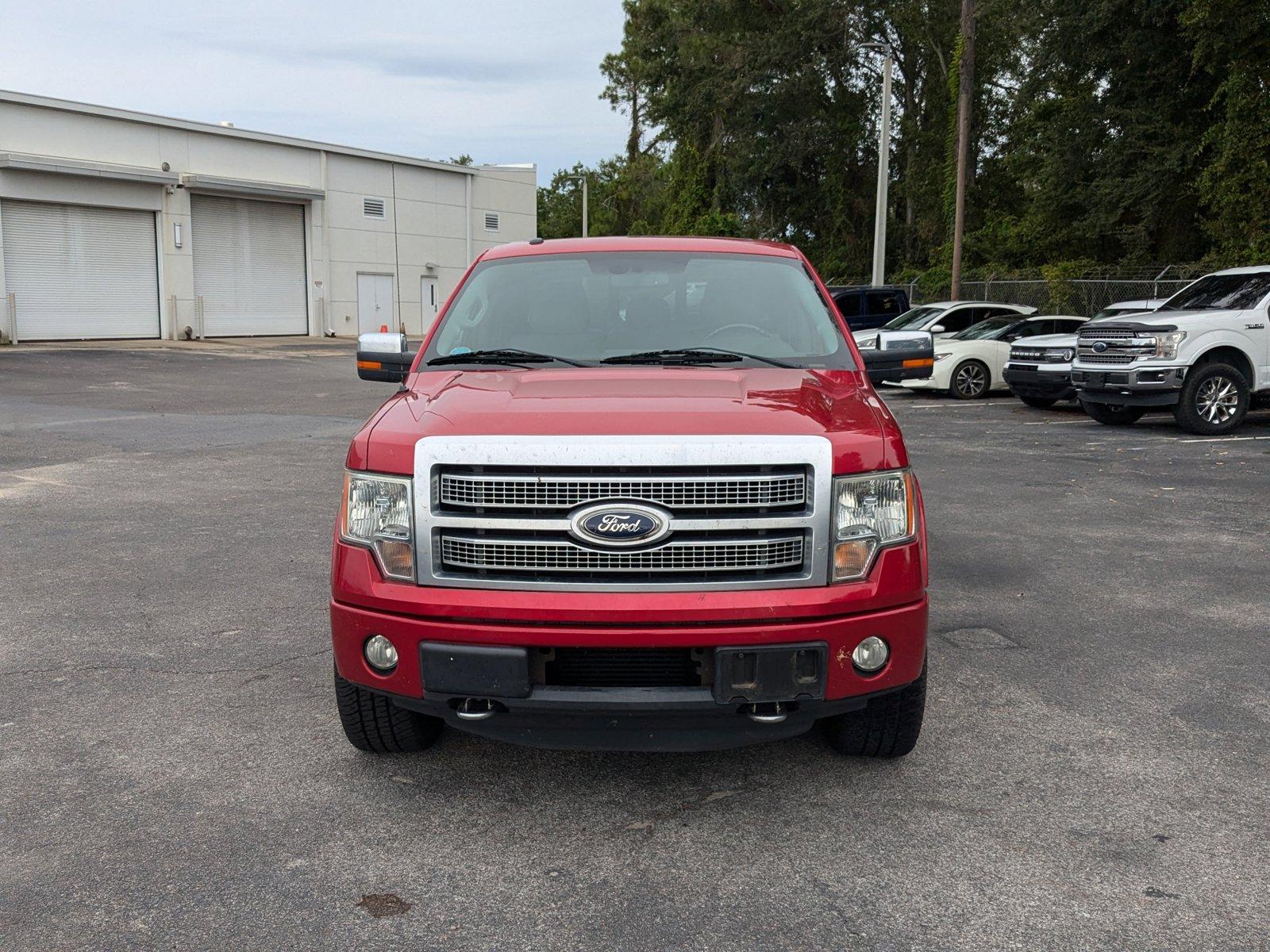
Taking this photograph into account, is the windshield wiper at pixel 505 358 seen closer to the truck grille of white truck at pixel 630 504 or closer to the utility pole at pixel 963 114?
the truck grille of white truck at pixel 630 504

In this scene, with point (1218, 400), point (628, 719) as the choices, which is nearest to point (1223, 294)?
point (1218, 400)

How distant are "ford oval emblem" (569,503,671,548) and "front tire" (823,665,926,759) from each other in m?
1.01

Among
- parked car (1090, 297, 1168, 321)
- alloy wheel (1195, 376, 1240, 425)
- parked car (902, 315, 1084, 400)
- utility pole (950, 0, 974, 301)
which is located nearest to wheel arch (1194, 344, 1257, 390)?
alloy wheel (1195, 376, 1240, 425)

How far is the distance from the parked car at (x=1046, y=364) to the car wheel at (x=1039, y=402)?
2 centimetres

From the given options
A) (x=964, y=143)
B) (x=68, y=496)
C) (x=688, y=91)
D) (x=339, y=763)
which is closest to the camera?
(x=339, y=763)

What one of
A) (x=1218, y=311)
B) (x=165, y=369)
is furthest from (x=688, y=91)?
(x=1218, y=311)

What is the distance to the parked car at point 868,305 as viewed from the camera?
77.6 ft

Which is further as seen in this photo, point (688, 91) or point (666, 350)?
point (688, 91)

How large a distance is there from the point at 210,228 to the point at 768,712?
36371 millimetres

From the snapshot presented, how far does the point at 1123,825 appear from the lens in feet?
11.4

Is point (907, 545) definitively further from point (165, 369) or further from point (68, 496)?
point (165, 369)

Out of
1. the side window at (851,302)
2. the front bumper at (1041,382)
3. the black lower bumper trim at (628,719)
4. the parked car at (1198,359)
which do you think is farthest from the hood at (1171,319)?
the black lower bumper trim at (628,719)

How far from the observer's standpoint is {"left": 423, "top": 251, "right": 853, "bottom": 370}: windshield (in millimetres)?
4516

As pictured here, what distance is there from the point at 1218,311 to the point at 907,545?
12.1 m
